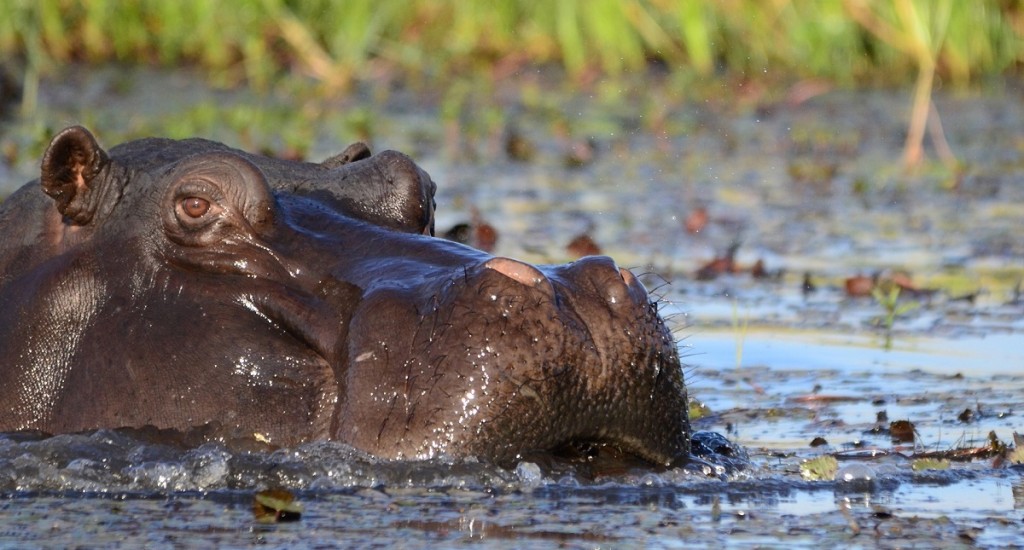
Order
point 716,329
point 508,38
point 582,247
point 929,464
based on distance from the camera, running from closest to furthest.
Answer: point 929,464, point 716,329, point 582,247, point 508,38

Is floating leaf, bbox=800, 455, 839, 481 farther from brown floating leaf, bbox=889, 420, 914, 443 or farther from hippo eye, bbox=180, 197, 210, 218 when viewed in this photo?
hippo eye, bbox=180, 197, 210, 218

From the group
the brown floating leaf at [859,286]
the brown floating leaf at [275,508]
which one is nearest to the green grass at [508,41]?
the brown floating leaf at [859,286]

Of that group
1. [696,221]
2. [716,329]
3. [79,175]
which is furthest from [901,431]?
[696,221]

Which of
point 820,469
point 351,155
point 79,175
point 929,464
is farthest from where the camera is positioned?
point 351,155

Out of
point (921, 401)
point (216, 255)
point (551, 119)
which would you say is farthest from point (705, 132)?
point (216, 255)

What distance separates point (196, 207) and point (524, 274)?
92 centimetres

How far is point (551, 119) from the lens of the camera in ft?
48.6

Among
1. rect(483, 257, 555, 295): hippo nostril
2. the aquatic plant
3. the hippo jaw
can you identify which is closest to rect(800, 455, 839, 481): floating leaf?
the hippo jaw

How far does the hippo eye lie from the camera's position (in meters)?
4.49

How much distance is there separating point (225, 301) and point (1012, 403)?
2629 millimetres

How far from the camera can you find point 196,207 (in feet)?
14.7

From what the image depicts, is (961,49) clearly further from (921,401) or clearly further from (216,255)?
(216,255)

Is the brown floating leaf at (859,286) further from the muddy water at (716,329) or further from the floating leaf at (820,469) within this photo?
the floating leaf at (820,469)

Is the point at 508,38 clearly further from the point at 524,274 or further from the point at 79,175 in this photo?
the point at 524,274
